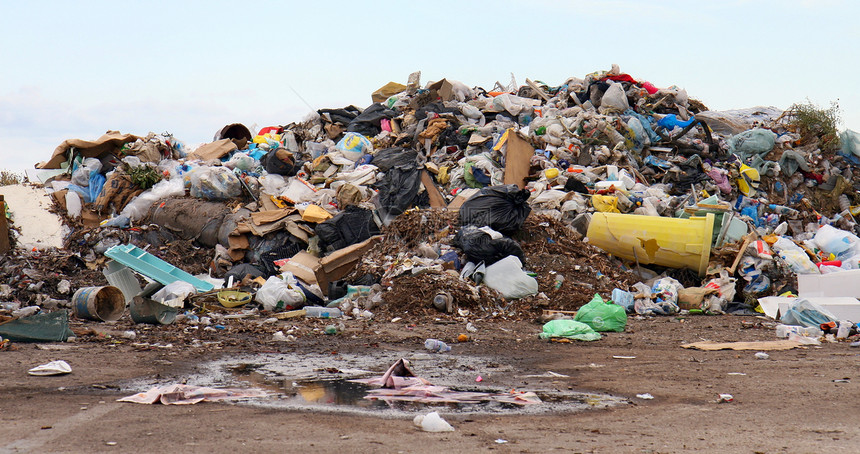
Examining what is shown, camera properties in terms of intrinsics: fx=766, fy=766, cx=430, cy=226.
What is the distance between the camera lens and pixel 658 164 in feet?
35.7

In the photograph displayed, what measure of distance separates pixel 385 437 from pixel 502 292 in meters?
4.79

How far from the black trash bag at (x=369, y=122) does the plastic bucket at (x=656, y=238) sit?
5.36m

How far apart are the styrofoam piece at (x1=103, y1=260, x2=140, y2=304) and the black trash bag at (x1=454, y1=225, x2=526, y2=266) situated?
3.95 m

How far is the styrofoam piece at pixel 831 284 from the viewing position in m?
7.62

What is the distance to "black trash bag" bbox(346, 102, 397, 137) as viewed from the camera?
13.0m

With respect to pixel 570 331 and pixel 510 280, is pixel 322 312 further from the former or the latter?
pixel 570 331

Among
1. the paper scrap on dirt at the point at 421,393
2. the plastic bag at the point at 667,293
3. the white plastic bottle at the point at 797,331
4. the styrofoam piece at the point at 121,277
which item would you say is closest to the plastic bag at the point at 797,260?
the plastic bag at the point at 667,293

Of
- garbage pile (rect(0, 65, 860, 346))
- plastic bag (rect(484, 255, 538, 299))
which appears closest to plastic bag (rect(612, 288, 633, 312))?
garbage pile (rect(0, 65, 860, 346))

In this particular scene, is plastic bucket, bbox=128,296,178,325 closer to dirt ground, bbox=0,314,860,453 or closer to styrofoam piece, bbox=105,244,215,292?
dirt ground, bbox=0,314,860,453

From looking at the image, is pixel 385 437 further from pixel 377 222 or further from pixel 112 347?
pixel 377 222

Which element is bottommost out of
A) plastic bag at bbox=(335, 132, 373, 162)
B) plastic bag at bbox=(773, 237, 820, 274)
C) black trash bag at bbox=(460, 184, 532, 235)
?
plastic bag at bbox=(773, 237, 820, 274)

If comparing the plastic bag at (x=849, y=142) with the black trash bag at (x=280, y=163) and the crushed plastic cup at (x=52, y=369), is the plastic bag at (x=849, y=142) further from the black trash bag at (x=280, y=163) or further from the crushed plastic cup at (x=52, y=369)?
the crushed plastic cup at (x=52, y=369)

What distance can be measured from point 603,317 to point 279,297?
3301 millimetres

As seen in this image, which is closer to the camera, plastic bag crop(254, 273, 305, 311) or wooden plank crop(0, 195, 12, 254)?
plastic bag crop(254, 273, 305, 311)
